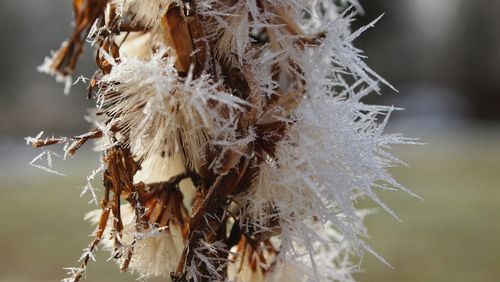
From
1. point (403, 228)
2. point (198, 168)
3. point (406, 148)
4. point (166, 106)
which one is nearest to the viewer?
point (166, 106)

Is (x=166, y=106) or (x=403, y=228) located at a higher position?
(x=166, y=106)

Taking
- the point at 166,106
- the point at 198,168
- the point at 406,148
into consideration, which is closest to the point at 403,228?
the point at 198,168

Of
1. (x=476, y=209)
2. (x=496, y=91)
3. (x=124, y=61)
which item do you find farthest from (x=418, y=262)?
(x=496, y=91)

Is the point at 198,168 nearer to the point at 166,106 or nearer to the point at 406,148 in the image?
the point at 166,106

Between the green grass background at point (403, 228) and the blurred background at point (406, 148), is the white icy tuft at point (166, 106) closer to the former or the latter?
the blurred background at point (406, 148)

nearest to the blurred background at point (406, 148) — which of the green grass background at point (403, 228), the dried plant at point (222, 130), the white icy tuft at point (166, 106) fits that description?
the green grass background at point (403, 228)

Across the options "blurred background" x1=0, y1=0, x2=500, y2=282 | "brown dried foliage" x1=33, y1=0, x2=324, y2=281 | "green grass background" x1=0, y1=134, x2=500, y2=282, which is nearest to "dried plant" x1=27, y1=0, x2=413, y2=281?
"brown dried foliage" x1=33, y1=0, x2=324, y2=281

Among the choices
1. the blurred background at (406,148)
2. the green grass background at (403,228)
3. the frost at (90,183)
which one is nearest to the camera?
the frost at (90,183)

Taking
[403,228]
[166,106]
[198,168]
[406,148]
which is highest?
[166,106]
